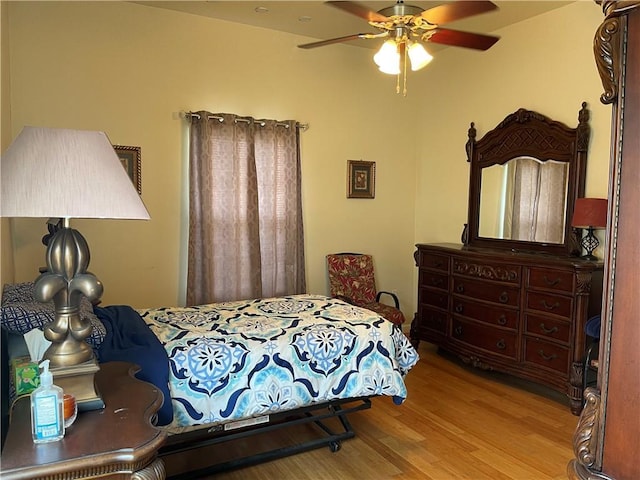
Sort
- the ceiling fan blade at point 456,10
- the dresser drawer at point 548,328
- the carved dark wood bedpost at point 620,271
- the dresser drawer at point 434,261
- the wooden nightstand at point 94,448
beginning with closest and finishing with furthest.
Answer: the carved dark wood bedpost at point 620,271 → the wooden nightstand at point 94,448 → the ceiling fan blade at point 456,10 → the dresser drawer at point 548,328 → the dresser drawer at point 434,261

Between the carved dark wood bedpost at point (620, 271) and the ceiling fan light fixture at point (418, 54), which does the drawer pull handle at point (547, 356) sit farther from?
the carved dark wood bedpost at point (620, 271)

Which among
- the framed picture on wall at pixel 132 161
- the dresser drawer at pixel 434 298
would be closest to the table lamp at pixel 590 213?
the dresser drawer at pixel 434 298

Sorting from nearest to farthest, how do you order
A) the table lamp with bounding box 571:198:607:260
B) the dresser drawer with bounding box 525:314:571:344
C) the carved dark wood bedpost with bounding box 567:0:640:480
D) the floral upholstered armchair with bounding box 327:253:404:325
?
the carved dark wood bedpost with bounding box 567:0:640:480 → the table lamp with bounding box 571:198:607:260 → the dresser drawer with bounding box 525:314:571:344 → the floral upholstered armchair with bounding box 327:253:404:325

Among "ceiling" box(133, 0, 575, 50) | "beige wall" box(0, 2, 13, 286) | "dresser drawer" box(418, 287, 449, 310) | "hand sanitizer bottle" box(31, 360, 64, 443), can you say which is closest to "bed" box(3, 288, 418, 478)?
"beige wall" box(0, 2, 13, 286)

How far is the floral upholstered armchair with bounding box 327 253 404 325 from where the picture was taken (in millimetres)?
4844

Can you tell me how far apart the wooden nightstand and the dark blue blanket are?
72cm

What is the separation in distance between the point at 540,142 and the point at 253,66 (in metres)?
2.57

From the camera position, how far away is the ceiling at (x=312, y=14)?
3.91m

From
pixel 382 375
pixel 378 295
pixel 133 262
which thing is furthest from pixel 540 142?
pixel 133 262

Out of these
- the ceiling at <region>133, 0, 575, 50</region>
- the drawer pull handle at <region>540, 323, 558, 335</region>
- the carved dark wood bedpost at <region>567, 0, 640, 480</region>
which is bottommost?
the drawer pull handle at <region>540, 323, 558, 335</region>

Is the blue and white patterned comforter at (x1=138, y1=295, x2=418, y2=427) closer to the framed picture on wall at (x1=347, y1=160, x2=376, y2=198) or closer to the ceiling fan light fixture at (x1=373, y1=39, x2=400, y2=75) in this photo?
the ceiling fan light fixture at (x1=373, y1=39, x2=400, y2=75)

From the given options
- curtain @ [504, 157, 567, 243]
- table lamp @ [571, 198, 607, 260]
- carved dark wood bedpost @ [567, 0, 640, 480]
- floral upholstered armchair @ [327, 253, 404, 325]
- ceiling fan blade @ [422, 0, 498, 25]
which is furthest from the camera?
floral upholstered armchair @ [327, 253, 404, 325]

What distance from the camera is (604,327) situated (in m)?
0.93

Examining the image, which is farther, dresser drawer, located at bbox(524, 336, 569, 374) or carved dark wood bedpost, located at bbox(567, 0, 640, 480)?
dresser drawer, located at bbox(524, 336, 569, 374)
